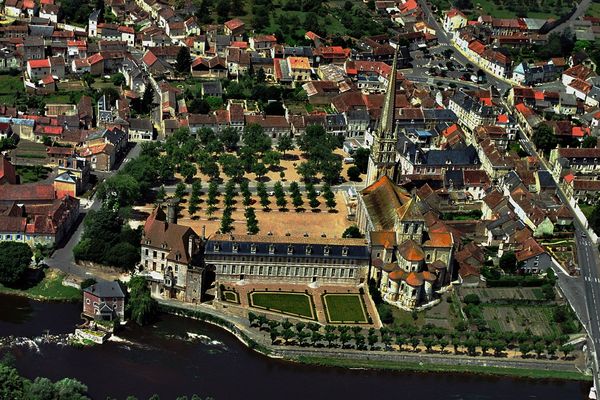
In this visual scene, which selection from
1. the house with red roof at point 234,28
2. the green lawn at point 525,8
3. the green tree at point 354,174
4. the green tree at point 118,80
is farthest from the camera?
the green lawn at point 525,8

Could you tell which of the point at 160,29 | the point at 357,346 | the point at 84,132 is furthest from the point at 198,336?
the point at 160,29

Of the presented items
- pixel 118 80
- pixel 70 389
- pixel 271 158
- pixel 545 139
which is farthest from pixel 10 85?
pixel 70 389

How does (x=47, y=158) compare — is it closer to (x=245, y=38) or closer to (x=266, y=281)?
(x=266, y=281)

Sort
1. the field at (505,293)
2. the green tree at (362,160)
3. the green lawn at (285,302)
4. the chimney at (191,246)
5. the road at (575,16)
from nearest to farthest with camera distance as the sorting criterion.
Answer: the green lawn at (285,302) → the chimney at (191,246) → the field at (505,293) → the green tree at (362,160) → the road at (575,16)

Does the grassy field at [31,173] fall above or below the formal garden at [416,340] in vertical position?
above

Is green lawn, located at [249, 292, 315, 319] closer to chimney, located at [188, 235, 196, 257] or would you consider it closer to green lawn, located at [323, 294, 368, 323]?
green lawn, located at [323, 294, 368, 323]

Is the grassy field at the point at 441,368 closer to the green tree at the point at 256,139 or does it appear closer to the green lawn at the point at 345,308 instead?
the green lawn at the point at 345,308

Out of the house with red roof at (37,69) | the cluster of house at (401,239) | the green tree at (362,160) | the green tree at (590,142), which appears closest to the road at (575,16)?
the green tree at (590,142)

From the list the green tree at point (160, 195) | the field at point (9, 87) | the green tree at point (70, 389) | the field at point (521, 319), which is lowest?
the field at point (521, 319)
